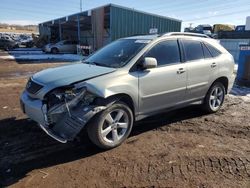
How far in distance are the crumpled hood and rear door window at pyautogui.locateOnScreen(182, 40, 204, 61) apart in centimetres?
182

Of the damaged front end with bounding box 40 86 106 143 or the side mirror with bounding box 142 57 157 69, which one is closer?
the damaged front end with bounding box 40 86 106 143

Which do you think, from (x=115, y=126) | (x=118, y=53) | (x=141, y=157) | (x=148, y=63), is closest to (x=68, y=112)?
(x=115, y=126)

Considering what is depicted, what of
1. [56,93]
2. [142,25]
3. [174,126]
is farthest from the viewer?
[142,25]

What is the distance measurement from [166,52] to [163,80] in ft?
1.92

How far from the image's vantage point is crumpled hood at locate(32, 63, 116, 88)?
157 inches

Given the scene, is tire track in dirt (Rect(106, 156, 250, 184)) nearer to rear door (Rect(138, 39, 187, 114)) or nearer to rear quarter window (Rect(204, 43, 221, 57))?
rear door (Rect(138, 39, 187, 114))

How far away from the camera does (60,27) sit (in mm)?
34469

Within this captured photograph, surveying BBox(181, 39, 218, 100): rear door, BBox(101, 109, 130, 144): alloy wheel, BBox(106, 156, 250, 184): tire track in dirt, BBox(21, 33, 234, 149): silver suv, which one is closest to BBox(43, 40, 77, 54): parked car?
BBox(21, 33, 234, 149): silver suv

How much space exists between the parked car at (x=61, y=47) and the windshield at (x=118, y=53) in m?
24.1

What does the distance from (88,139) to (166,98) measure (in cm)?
165

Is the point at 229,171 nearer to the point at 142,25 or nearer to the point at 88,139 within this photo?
the point at 88,139

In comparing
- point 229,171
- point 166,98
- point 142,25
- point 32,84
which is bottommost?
point 229,171

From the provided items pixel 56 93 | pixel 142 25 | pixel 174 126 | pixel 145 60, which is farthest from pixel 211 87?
pixel 142 25

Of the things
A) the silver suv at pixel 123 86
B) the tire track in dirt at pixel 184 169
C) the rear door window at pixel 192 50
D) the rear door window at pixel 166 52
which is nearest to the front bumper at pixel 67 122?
the silver suv at pixel 123 86
